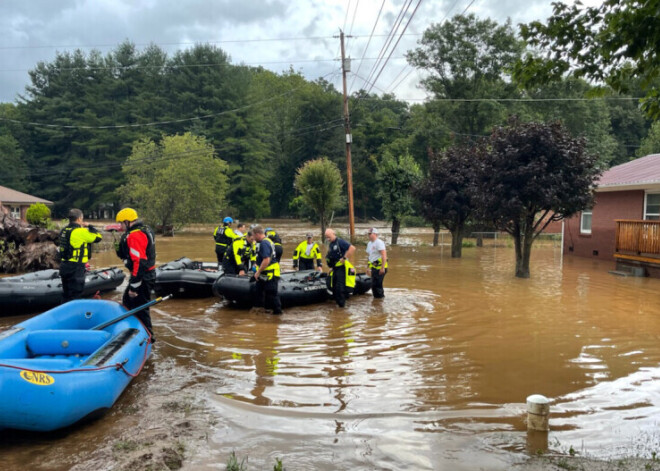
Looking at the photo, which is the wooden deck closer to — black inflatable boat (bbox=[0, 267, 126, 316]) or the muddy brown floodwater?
the muddy brown floodwater

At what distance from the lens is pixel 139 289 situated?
7109 millimetres

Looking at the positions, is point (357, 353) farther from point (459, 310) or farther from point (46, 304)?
point (46, 304)

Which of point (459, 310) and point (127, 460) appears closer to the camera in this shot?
point (127, 460)

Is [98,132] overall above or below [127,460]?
above

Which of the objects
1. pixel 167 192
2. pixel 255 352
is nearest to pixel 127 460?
pixel 255 352

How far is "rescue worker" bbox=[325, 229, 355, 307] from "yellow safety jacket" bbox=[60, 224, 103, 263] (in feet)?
14.1

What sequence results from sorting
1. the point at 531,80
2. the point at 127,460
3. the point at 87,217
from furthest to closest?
the point at 87,217 < the point at 531,80 < the point at 127,460

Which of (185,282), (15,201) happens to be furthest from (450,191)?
(15,201)

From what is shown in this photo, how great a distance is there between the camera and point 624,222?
1641 cm

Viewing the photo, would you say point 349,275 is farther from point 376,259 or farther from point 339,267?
point 376,259

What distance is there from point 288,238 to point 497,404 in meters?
30.2

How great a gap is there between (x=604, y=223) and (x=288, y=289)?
15.0 m

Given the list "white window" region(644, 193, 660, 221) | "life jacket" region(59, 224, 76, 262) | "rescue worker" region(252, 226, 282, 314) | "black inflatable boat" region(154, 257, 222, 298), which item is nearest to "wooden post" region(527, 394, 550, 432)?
"rescue worker" region(252, 226, 282, 314)

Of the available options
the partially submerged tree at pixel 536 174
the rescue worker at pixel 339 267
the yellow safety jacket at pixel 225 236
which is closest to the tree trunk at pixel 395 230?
the partially submerged tree at pixel 536 174
